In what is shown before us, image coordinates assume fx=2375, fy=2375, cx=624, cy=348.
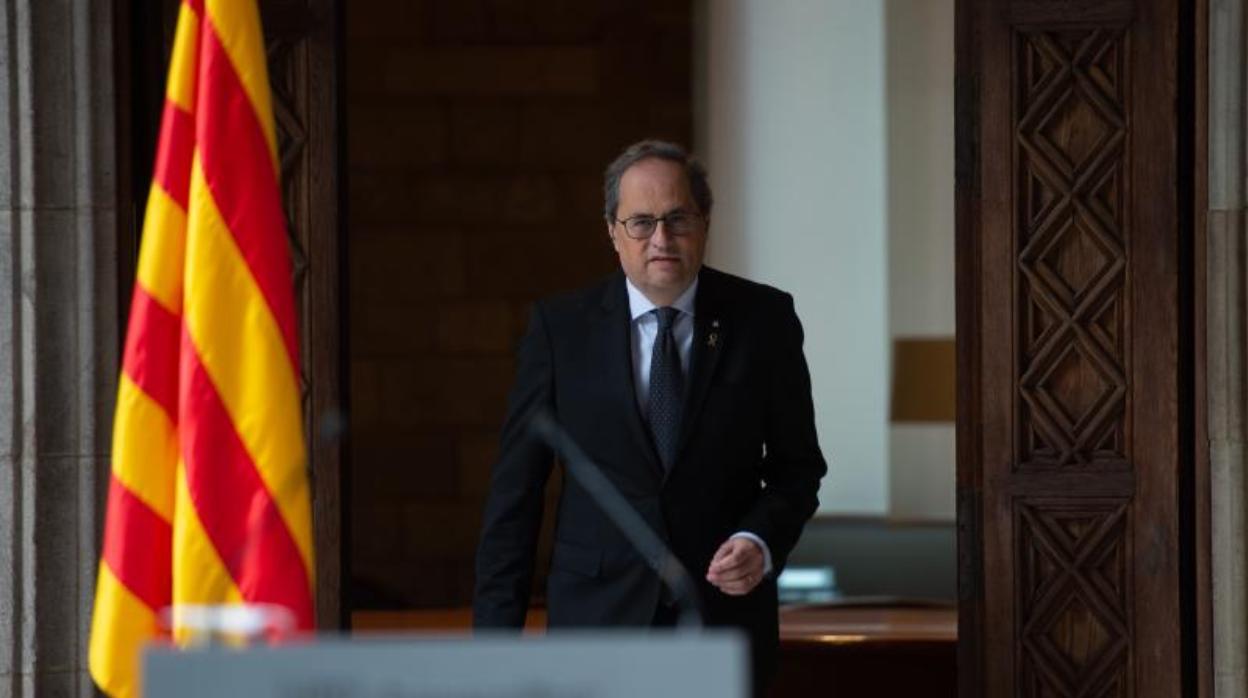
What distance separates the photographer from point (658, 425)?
4.81m

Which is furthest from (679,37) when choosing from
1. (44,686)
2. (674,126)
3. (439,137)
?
(44,686)

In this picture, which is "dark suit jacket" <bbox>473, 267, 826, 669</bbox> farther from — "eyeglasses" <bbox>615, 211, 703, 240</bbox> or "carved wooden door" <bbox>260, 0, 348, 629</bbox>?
"carved wooden door" <bbox>260, 0, 348, 629</bbox>

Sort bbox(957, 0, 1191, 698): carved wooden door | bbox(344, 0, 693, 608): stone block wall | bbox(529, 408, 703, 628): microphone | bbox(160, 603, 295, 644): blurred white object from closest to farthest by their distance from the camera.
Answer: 1. bbox(160, 603, 295, 644): blurred white object
2. bbox(529, 408, 703, 628): microphone
3. bbox(957, 0, 1191, 698): carved wooden door
4. bbox(344, 0, 693, 608): stone block wall

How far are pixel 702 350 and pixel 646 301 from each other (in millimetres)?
162

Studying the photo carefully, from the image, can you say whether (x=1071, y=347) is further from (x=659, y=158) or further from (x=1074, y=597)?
(x=659, y=158)

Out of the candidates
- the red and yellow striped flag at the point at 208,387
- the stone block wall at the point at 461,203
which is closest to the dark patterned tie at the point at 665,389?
the red and yellow striped flag at the point at 208,387

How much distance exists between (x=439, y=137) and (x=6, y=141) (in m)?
5.33

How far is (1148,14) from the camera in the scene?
5.75 m

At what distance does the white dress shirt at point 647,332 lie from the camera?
15.8ft

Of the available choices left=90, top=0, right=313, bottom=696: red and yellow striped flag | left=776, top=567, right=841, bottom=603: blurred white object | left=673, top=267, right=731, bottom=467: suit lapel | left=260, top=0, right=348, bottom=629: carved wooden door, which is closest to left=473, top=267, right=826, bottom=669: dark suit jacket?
left=673, top=267, right=731, bottom=467: suit lapel

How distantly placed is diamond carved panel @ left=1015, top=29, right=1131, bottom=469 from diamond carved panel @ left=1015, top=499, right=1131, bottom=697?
13 cm

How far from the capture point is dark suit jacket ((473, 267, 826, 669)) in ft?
15.6

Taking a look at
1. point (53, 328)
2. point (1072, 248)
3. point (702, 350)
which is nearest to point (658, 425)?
point (702, 350)

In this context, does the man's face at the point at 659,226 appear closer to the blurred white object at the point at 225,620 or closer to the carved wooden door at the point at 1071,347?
the blurred white object at the point at 225,620
